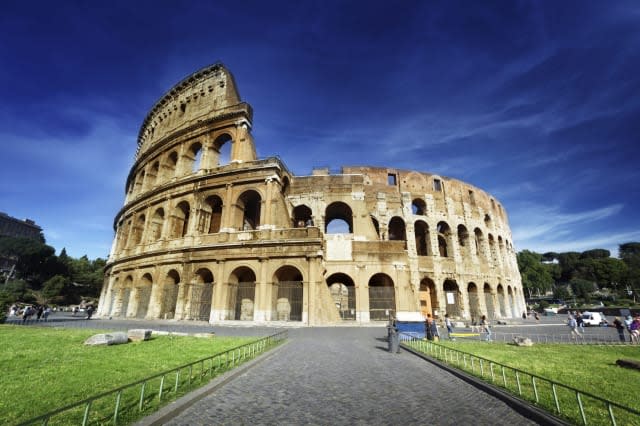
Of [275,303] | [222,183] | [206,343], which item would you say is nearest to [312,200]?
[222,183]

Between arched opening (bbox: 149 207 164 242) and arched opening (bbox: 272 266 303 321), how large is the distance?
455 inches

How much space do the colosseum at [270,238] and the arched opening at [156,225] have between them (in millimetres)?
85

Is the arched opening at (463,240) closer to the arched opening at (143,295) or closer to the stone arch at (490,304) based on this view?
the stone arch at (490,304)

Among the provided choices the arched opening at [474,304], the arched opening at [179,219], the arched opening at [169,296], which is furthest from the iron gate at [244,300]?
the arched opening at [474,304]

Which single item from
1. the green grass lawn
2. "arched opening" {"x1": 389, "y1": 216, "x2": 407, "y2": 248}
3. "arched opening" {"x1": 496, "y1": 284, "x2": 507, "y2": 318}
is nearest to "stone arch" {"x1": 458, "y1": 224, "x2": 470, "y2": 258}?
"arched opening" {"x1": 389, "y1": 216, "x2": 407, "y2": 248}

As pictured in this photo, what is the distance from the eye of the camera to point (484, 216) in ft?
102

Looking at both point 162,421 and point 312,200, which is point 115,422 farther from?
point 312,200

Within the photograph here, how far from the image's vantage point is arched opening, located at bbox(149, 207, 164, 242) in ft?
77.5

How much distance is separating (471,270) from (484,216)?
23.8 ft

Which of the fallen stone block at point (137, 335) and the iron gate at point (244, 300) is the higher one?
the iron gate at point (244, 300)

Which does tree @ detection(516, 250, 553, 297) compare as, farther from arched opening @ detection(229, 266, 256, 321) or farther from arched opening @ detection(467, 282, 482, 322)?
arched opening @ detection(229, 266, 256, 321)

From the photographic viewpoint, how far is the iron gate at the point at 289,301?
18.5 metres

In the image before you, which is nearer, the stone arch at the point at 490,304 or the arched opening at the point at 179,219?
the arched opening at the point at 179,219

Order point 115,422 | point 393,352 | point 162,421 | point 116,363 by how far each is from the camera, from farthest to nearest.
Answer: point 393,352 < point 116,363 < point 162,421 < point 115,422
